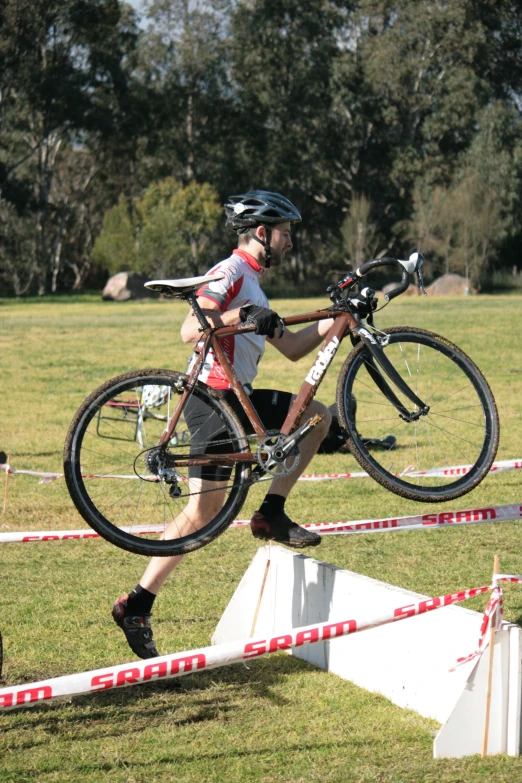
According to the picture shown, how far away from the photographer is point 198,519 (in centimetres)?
511

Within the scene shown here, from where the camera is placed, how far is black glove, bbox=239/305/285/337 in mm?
4934

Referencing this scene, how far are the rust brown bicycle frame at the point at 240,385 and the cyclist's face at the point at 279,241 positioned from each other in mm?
425

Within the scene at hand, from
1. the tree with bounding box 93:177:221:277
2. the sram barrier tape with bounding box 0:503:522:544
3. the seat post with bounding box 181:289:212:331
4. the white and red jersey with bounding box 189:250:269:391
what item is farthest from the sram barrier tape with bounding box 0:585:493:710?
the tree with bounding box 93:177:221:277

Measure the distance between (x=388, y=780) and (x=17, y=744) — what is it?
1662 millimetres

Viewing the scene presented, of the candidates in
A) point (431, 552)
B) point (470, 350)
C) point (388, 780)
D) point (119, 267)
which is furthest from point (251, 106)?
point (388, 780)

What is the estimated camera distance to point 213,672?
18.7ft

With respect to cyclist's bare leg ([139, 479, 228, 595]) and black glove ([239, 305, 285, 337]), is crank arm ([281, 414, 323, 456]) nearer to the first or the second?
cyclist's bare leg ([139, 479, 228, 595])

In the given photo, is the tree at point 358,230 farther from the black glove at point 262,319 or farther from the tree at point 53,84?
the black glove at point 262,319

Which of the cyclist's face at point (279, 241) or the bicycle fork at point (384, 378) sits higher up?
the cyclist's face at point (279, 241)

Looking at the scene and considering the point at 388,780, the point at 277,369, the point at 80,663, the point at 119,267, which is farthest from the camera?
the point at 119,267

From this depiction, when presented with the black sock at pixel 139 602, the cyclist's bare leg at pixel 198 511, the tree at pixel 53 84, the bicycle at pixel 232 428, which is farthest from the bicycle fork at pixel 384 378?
the tree at pixel 53 84

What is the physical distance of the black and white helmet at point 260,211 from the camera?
5375 mm

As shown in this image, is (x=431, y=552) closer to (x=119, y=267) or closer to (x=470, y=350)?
(x=470, y=350)

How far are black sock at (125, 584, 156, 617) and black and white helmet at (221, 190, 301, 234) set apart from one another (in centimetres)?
197
